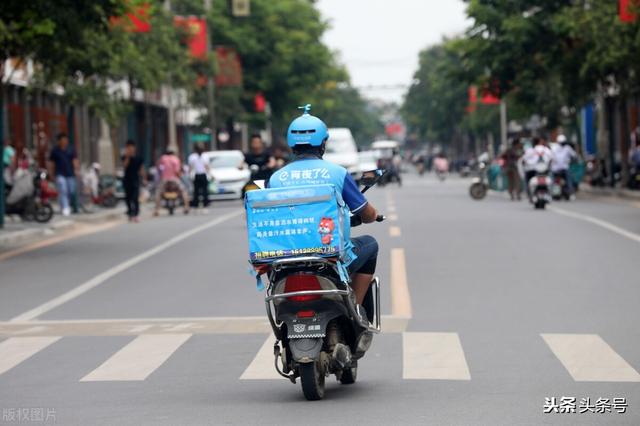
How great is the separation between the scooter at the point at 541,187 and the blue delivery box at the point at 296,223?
1019 inches

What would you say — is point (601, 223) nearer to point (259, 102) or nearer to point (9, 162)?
point (9, 162)

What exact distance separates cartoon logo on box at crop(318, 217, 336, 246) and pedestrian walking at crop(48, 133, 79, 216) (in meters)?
25.8

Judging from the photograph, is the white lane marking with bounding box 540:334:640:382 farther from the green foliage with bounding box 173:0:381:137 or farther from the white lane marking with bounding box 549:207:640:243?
the green foliage with bounding box 173:0:381:137

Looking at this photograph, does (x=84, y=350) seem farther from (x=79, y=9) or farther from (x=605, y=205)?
(x=605, y=205)

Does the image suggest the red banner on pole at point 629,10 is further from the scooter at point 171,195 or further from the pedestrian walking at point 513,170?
the scooter at point 171,195

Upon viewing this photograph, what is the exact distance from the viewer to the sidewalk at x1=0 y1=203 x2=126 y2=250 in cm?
2681

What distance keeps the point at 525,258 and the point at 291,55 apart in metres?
65.4

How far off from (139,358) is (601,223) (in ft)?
57.1

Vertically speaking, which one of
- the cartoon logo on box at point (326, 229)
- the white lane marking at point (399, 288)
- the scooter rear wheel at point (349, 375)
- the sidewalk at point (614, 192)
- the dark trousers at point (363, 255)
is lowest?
the sidewalk at point (614, 192)

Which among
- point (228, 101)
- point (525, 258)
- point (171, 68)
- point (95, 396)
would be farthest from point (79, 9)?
point (228, 101)

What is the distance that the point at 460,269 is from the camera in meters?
18.2

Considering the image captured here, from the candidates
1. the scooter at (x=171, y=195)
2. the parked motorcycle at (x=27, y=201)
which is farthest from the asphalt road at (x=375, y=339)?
the scooter at (x=171, y=195)

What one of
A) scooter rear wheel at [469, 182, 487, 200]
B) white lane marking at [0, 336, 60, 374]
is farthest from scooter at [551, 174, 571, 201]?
white lane marking at [0, 336, 60, 374]

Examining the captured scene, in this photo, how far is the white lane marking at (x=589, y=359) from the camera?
9.87 meters
